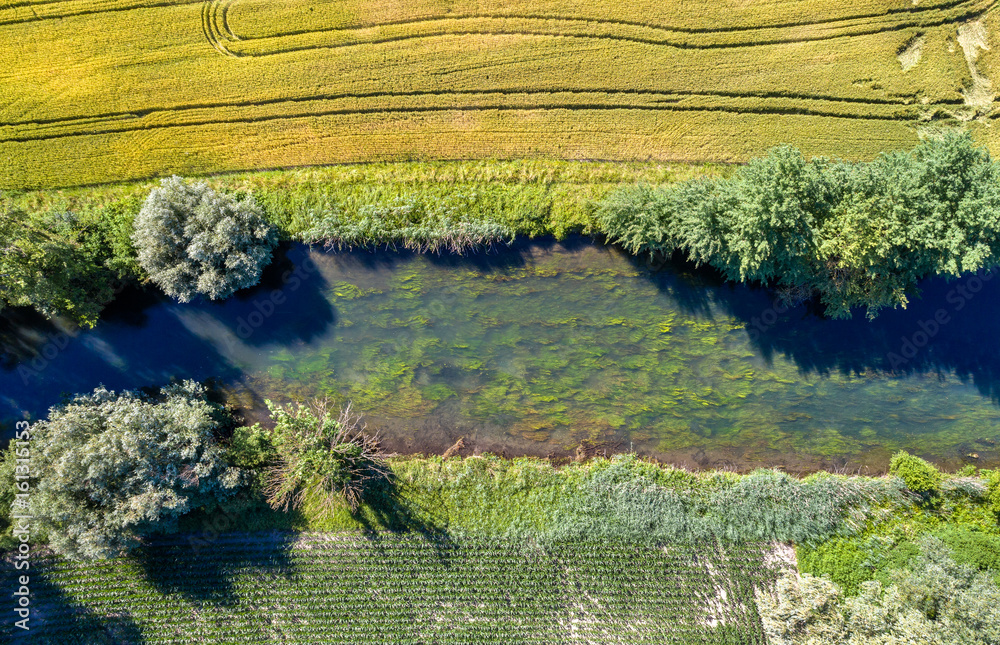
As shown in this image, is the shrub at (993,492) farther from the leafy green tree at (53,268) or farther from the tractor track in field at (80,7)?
the tractor track in field at (80,7)

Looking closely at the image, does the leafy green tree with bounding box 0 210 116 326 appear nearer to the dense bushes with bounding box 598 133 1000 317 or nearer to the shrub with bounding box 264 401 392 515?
the shrub with bounding box 264 401 392 515

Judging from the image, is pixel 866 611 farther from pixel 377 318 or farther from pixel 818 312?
pixel 377 318

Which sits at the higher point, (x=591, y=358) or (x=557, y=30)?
(x=557, y=30)

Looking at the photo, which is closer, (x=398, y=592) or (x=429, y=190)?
(x=398, y=592)

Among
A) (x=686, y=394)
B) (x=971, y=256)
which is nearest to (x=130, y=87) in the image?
(x=686, y=394)

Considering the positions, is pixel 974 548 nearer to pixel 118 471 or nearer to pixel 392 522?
Result: pixel 392 522

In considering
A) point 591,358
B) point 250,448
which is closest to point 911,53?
point 591,358

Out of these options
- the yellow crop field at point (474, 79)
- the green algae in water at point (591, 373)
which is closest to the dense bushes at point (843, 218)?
the green algae in water at point (591, 373)

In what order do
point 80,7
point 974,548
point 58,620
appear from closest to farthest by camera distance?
point 58,620 < point 974,548 < point 80,7
